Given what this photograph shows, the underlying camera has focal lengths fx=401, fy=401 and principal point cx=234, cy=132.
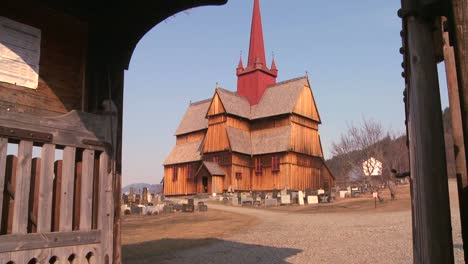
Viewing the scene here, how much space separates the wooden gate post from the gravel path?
7.80 m

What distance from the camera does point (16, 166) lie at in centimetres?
443

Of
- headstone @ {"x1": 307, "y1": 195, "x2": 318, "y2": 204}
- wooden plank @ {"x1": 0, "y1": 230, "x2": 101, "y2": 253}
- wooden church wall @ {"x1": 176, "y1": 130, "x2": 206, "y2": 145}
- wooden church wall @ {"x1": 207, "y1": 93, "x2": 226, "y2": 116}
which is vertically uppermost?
wooden church wall @ {"x1": 207, "y1": 93, "x2": 226, "y2": 116}

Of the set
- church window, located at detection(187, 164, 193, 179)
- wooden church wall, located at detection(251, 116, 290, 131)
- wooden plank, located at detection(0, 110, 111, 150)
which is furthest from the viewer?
church window, located at detection(187, 164, 193, 179)

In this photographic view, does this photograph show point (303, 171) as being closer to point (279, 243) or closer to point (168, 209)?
point (168, 209)

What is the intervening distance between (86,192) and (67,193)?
0.94ft

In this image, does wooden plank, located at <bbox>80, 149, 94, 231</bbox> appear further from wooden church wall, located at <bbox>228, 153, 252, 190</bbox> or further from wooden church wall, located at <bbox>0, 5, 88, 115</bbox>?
wooden church wall, located at <bbox>228, 153, 252, 190</bbox>

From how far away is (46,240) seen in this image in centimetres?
453

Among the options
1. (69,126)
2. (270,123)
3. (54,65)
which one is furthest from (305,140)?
(69,126)

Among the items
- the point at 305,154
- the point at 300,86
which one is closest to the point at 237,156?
the point at 305,154

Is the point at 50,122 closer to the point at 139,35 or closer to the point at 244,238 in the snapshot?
the point at 139,35

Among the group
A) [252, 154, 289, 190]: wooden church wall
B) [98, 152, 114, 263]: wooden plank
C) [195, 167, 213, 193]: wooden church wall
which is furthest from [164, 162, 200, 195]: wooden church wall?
[98, 152, 114, 263]: wooden plank

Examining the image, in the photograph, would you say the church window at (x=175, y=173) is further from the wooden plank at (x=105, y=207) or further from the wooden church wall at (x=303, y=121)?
the wooden plank at (x=105, y=207)

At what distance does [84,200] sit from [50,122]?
41.5 inches

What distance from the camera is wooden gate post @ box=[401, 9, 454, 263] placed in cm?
261
